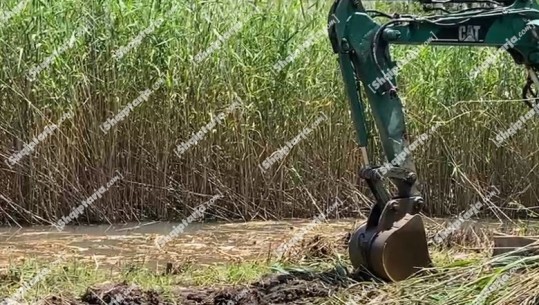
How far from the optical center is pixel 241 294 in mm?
4605

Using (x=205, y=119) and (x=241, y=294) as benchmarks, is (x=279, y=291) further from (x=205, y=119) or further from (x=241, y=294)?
(x=205, y=119)

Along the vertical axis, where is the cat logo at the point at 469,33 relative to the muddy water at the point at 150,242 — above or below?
above

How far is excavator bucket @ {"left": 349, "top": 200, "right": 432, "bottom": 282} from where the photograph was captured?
14.3 feet

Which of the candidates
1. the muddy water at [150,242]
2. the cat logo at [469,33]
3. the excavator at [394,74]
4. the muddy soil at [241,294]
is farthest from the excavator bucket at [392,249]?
the muddy water at [150,242]

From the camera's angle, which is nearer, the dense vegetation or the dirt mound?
the dirt mound

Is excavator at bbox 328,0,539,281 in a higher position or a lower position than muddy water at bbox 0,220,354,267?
higher

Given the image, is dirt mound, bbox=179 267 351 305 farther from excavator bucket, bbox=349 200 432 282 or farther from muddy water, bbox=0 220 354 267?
muddy water, bbox=0 220 354 267

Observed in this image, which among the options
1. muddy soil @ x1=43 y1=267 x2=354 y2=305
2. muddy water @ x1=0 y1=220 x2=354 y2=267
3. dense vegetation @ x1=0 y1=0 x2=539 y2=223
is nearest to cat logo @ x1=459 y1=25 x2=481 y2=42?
muddy soil @ x1=43 y1=267 x2=354 y2=305

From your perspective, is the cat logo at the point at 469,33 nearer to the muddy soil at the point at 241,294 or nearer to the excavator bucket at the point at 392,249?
the excavator bucket at the point at 392,249

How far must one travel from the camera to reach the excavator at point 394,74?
4.42 meters

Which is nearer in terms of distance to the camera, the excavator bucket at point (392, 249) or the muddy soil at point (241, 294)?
the excavator bucket at point (392, 249)

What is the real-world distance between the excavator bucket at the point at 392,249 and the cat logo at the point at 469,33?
87 cm

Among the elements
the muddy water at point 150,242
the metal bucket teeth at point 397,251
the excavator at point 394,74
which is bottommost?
the muddy water at point 150,242

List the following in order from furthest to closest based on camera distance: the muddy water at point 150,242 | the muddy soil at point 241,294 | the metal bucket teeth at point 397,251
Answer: the muddy water at point 150,242
the muddy soil at point 241,294
the metal bucket teeth at point 397,251
